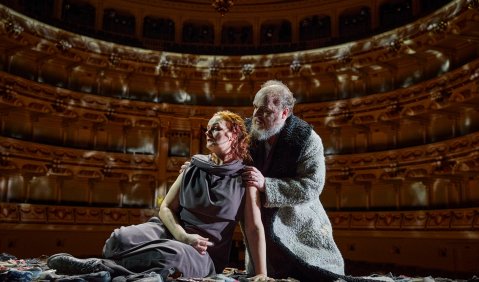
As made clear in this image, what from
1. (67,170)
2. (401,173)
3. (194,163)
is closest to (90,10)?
(67,170)

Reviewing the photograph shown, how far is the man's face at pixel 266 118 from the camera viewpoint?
414 centimetres

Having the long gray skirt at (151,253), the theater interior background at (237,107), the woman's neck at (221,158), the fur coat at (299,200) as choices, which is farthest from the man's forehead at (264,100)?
the theater interior background at (237,107)

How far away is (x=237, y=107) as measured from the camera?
28328mm

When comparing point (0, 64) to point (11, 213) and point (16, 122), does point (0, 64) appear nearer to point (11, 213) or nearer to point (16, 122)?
point (16, 122)

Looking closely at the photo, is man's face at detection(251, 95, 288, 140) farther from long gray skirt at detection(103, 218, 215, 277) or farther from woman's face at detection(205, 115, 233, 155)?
long gray skirt at detection(103, 218, 215, 277)

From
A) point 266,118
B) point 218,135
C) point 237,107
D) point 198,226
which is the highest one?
point 237,107

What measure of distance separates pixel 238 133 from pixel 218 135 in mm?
230

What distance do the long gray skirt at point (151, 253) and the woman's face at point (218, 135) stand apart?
0.90 m

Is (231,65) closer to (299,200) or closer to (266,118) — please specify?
(266,118)

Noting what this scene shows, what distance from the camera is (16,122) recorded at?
24.6 m

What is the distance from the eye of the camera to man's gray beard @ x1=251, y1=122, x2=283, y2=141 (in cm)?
425

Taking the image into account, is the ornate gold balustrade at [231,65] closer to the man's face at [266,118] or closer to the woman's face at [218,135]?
the man's face at [266,118]

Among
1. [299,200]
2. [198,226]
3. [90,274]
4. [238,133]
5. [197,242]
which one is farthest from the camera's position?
[238,133]

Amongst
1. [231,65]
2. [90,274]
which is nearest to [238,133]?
[90,274]
